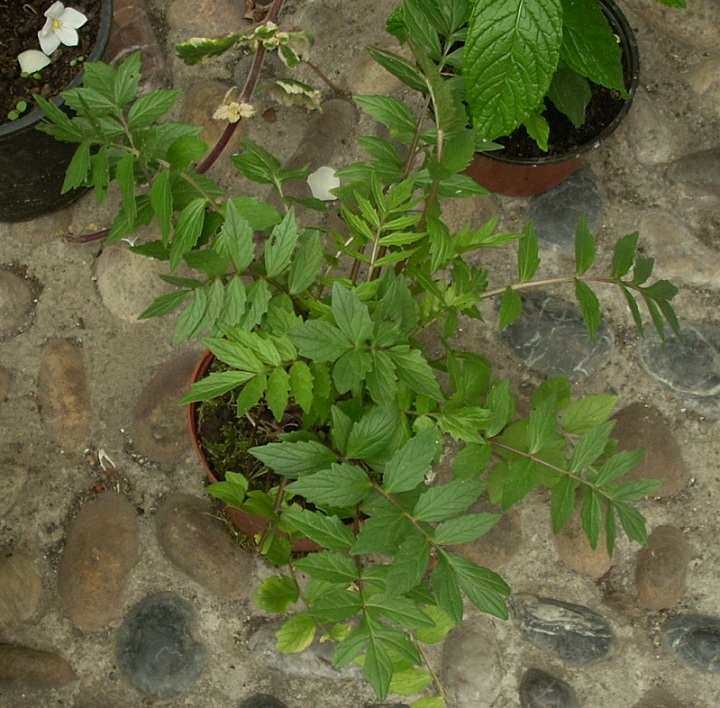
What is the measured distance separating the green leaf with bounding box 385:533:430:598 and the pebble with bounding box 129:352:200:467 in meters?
0.80

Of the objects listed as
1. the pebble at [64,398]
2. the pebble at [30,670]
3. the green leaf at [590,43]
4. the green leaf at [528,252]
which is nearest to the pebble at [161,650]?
the pebble at [30,670]

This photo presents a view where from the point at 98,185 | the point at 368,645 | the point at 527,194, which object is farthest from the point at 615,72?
the point at 368,645

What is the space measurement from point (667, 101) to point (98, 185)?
119 centimetres

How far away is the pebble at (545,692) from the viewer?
5.14 feet

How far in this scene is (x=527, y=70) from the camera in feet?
3.54

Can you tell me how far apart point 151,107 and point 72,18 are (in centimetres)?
54

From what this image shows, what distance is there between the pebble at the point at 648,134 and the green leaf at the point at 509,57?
0.74 meters

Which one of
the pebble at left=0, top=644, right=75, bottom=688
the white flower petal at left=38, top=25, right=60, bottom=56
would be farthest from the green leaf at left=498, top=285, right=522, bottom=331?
the pebble at left=0, top=644, right=75, bottom=688

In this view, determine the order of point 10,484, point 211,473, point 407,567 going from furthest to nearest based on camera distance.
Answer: point 10,484 → point 211,473 → point 407,567

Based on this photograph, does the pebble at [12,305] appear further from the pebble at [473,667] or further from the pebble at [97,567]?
the pebble at [473,667]

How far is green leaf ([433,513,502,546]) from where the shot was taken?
1.00 meters

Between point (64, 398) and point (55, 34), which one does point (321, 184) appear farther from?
point (64, 398)

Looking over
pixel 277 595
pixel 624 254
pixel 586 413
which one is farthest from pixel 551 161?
pixel 277 595

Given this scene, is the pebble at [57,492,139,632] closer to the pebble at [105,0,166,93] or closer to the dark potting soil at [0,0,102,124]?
the dark potting soil at [0,0,102,124]
